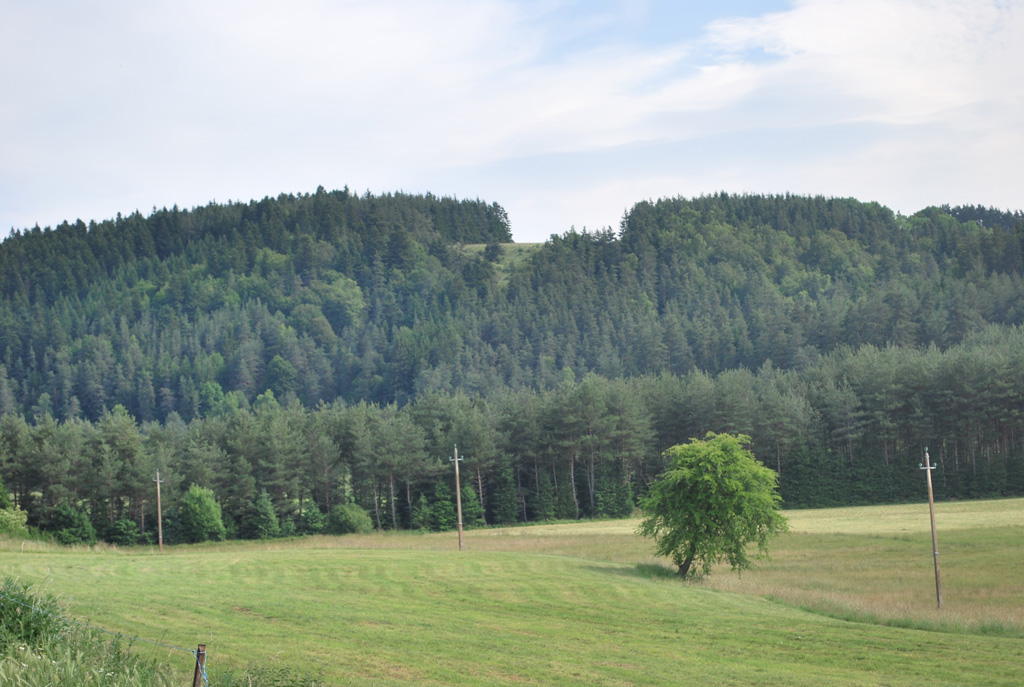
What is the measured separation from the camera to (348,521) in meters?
78.2

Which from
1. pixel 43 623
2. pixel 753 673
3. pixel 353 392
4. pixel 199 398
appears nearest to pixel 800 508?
pixel 753 673

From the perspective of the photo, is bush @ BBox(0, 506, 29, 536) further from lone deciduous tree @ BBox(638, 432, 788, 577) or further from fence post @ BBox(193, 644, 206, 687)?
fence post @ BBox(193, 644, 206, 687)

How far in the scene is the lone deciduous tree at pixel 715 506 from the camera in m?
39.2

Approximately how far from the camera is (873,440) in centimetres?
9244

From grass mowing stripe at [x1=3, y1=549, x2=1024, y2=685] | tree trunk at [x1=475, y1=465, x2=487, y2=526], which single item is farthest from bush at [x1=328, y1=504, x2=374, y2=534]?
grass mowing stripe at [x1=3, y1=549, x2=1024, y2=685]

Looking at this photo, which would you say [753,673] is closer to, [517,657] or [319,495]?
[517,657]

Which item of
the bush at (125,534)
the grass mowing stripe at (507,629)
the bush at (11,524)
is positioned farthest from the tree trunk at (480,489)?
the grass mowing stripe at (507,629)

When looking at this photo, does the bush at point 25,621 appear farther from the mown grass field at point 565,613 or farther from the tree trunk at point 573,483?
the tree trunk at point 573,483

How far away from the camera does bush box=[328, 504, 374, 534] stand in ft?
257

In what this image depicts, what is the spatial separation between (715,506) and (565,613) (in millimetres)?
14727

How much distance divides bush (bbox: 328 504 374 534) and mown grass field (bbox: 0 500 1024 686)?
31.4 meters

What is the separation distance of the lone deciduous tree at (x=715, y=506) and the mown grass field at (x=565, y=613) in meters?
1.53

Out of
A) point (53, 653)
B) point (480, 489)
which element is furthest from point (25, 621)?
point (480, 489)

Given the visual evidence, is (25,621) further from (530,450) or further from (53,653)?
(530,450)
